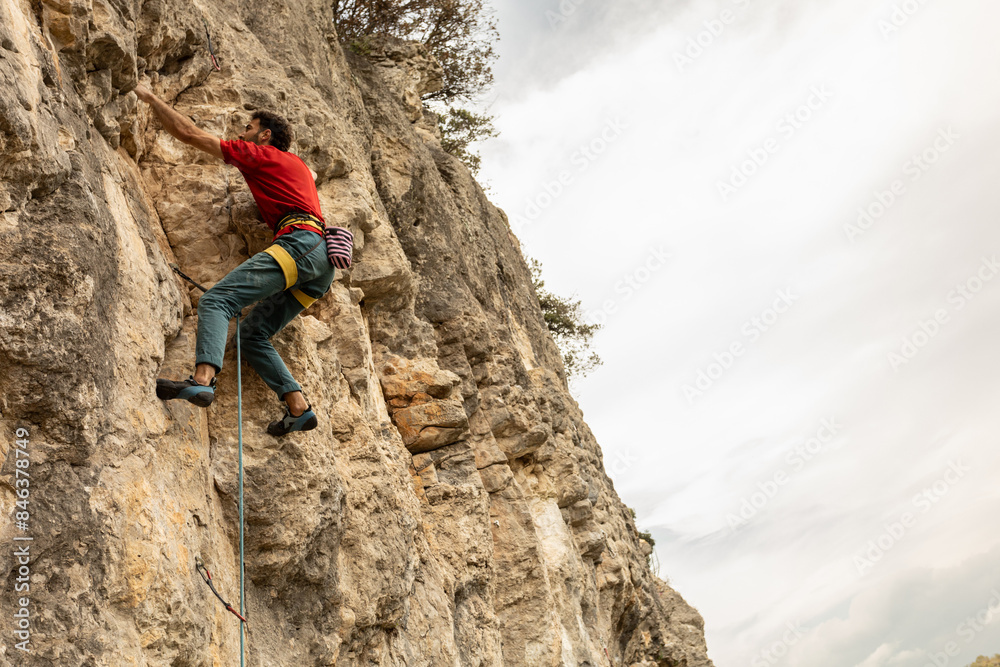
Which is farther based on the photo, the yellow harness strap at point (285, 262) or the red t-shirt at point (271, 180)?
the red t-shirt at point (271, 180)

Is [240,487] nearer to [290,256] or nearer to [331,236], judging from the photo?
[290,256]

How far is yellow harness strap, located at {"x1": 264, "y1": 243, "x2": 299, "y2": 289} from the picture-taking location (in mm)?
5148

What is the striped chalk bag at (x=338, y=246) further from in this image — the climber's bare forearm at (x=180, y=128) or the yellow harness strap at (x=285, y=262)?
the climber's bare forearm at (x=180, y=128)

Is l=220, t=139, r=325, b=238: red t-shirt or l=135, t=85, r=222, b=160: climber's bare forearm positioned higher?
l=135, t=85, r=222, b=160: climber's bare forearm

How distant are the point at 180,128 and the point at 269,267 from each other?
115cm

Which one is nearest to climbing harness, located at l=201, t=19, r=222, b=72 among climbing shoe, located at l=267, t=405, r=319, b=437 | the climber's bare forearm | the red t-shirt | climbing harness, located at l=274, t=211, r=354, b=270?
the climber's bare forearm

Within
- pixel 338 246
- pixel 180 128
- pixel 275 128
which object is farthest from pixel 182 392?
pixel 275 128

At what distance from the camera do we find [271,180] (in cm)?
548

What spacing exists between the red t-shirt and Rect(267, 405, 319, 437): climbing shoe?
A: 1.26 metres

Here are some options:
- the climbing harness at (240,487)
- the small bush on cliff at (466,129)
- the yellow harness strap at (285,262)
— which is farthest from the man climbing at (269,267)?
the small bush on cliff at (466,129)

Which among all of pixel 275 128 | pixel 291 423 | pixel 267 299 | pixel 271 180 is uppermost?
pixel 275 128

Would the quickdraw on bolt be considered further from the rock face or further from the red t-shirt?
the red t-shirt

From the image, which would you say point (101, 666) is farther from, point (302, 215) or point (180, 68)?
point (180, 68)

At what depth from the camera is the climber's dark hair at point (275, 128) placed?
5.75m
